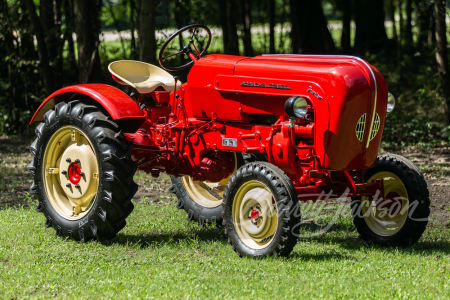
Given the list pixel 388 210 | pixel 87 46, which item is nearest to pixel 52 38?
pixel 87 46

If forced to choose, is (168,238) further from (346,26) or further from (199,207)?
(346,26)

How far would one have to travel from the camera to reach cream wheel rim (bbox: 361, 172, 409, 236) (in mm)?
4910

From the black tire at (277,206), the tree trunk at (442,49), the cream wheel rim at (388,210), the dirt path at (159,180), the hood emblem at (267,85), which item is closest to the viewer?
the black tire at (277,206)

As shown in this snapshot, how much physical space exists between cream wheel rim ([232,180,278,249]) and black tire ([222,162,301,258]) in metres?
0.03

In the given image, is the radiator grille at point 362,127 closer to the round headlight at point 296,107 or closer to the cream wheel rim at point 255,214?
the round headlight at point 296,107

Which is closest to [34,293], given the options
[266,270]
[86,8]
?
[266,270]

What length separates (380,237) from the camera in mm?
4949

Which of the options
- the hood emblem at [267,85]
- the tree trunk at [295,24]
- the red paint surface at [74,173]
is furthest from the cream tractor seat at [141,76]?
the tree trunk at [295,24]

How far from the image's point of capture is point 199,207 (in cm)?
600

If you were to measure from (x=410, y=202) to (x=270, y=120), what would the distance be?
140 centimetres

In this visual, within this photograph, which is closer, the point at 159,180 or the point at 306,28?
the point at 159,180

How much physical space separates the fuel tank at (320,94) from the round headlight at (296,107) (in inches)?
6.3

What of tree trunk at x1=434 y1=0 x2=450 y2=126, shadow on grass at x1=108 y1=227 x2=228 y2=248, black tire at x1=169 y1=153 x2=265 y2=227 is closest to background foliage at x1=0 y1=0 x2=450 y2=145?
tree trunk at x1=434 y1=0 x2=450 y2=126

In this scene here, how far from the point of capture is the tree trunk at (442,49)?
9.95 m
